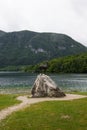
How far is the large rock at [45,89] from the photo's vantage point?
51875mm

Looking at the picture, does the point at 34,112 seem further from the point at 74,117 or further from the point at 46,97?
the point at 46,97

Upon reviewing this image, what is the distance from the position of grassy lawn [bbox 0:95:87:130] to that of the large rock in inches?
573

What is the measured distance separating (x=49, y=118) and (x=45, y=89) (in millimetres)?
21723

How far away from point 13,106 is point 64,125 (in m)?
13.5

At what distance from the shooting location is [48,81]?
54.3m

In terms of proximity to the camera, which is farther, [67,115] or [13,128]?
[67,115]

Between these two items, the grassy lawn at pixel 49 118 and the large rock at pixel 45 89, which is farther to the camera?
the large rock at pixel 45 89

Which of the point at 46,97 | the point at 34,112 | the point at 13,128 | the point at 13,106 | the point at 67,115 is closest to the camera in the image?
the point at 13,128

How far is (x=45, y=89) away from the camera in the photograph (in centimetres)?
5262

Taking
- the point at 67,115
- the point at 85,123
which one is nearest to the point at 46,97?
the point at 67,115

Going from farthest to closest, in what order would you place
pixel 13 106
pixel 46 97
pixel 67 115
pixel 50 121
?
pixel 46 97 < pixel 13 106 < pixel 67 115 < pixel 50 121

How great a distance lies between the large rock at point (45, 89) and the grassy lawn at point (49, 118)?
47.8ft

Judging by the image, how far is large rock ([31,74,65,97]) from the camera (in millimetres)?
51875

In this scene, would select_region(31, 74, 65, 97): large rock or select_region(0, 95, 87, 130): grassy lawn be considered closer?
select_region(0, 95, 87, 130): grassy lawn
